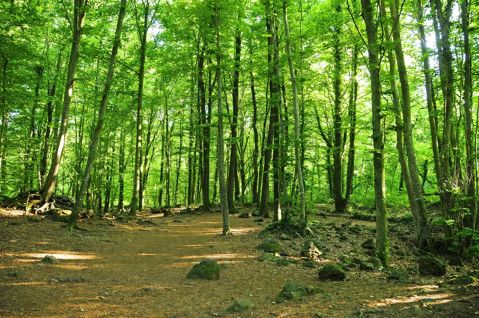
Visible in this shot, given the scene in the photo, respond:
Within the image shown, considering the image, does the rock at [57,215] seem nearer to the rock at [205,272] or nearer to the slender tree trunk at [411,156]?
the rock at [205,272]

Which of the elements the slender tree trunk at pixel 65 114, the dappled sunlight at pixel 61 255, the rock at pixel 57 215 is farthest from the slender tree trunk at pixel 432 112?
the rock at pixel 57 215

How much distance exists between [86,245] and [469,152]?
434 inches

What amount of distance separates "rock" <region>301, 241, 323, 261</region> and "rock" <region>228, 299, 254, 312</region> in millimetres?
4239

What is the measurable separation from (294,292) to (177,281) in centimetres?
257

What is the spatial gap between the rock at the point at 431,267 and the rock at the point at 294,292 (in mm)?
3394

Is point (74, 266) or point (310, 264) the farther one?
point (310, 264)

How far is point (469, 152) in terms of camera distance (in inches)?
352

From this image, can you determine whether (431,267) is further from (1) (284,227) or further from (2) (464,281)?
(1) (284,227)

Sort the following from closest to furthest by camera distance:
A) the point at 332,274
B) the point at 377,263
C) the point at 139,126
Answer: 1. the point at 332,274
2. the point at 377,263
3. the point at 139,126

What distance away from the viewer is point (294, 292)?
19.3 ft

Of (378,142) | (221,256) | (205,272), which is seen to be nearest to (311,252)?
(221,256)

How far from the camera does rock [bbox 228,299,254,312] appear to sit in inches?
212

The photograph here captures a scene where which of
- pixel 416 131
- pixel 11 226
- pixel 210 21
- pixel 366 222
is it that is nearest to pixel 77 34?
pixel 210 21

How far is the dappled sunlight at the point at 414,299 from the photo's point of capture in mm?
5234
